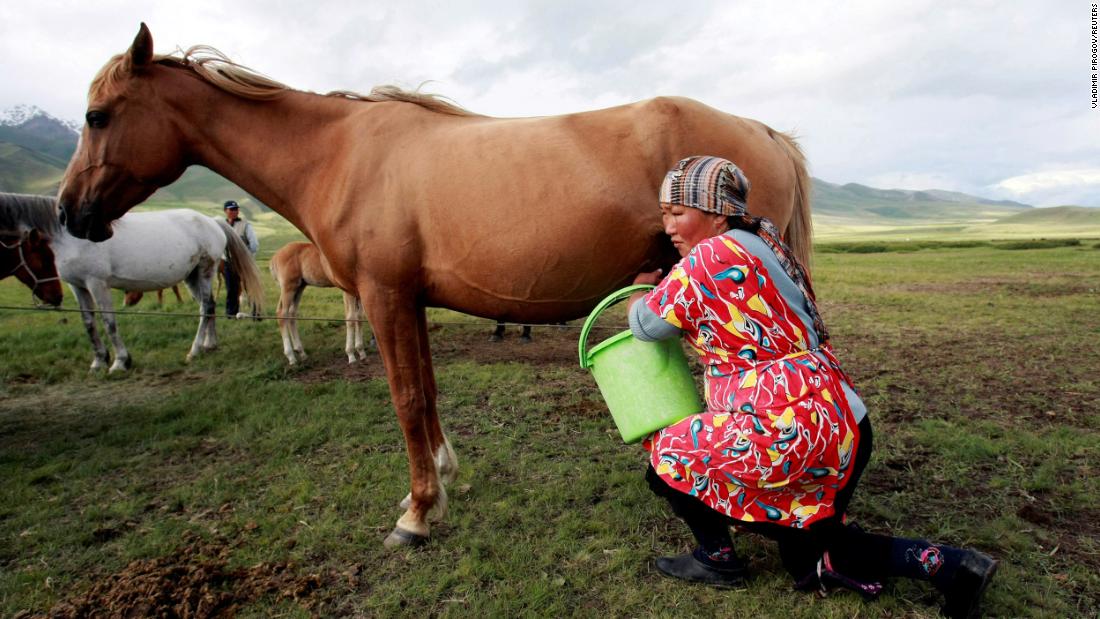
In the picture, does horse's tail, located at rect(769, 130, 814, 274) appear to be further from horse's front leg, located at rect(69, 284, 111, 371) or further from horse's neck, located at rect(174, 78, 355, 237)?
horse's front leg, located at rect(69, 284, 111, 371)

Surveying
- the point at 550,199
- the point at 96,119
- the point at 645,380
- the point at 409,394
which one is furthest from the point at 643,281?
the point at 96,119

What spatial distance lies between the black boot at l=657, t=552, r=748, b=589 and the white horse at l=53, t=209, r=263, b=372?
6664mm

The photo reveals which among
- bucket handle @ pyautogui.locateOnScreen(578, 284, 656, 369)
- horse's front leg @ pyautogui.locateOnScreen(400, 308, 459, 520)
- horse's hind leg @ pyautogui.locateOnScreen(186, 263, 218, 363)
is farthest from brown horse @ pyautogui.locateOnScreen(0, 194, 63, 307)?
bucket handle @ pyautogui.locateOnScreen(578, 284, 656, 369)

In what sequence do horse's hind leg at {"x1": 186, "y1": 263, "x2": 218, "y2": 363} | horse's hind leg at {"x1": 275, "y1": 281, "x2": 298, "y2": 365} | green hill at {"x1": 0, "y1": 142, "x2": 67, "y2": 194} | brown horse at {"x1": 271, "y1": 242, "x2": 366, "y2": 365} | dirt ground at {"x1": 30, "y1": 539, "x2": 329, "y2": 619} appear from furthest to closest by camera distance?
1. green hill at {"x1": 0, "y1": 142, "x2": 67, "y2": 194}
2. horse's hind leg at {"x1": 186, "y1": 263, "x2": 218, "y2": 363}
3. brown horse at {"x1": 271, "y1": 242, "x2": 366, "y2": 365}
4. horse's hind leg at {"x1": 275, "y1": 281, "x2": 298, "y2": 365}
5. dirt ground at {"x1": 30, "y1": 539, "x2": 329, "y2": 619}

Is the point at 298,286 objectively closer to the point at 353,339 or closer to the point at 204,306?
the point at 353,339

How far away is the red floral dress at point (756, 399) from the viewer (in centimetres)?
208

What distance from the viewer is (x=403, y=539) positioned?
322 centimetres

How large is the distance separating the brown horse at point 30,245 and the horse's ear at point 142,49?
4.64m

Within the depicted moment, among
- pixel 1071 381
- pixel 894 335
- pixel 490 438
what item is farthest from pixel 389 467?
pixel 894 335

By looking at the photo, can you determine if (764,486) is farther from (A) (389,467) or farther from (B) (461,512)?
(A) (389,467)

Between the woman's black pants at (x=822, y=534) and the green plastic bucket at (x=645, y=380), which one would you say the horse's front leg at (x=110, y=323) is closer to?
the green plastic bucket at (x=645, y=380)

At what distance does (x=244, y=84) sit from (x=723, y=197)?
2.89m

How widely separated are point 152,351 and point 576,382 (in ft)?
21.2

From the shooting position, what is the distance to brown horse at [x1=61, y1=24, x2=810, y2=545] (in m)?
2.81
